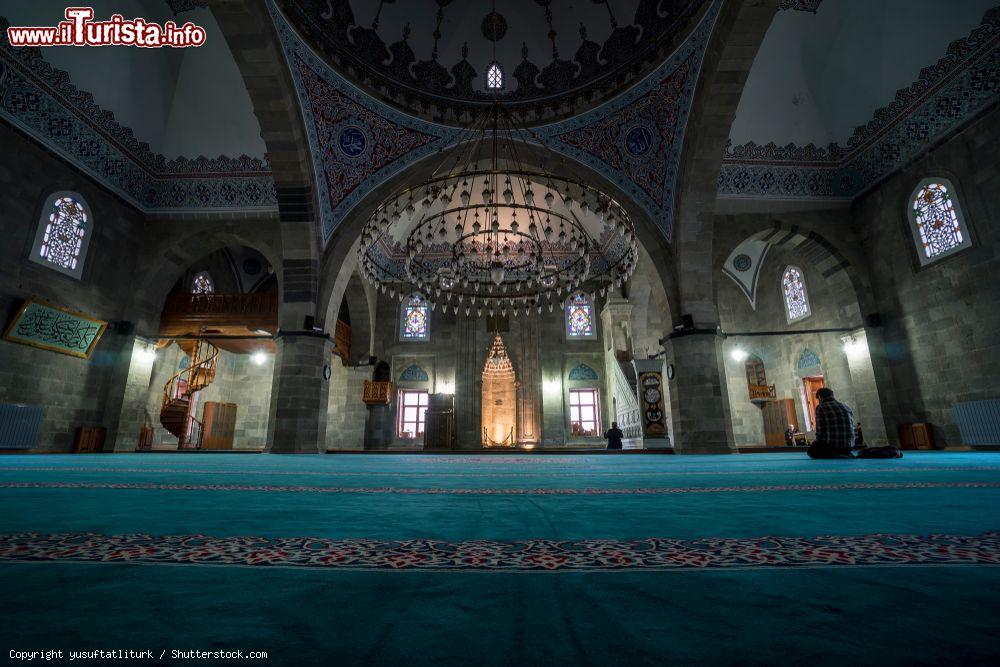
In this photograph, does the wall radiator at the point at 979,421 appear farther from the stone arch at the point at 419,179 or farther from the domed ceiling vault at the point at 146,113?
the domed ceiling vault at the point at 146,113

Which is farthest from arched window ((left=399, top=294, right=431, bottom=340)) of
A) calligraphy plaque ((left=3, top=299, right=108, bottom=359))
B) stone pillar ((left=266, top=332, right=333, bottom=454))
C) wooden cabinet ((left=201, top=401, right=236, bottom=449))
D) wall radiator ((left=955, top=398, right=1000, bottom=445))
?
wall radiator ((left=955, top=398, right=1000, bottom=445))

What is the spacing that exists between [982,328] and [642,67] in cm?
674

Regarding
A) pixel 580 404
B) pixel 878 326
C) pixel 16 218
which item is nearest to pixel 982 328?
pixel 878 326

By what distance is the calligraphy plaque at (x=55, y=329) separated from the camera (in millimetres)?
6855

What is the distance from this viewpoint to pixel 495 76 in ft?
30.3

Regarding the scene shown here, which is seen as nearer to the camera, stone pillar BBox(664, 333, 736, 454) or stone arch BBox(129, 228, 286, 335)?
stone pillar BBox(664, 333, 736, 454)

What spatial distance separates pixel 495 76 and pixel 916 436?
10110mm

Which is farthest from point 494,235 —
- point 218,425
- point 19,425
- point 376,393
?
point 218,425

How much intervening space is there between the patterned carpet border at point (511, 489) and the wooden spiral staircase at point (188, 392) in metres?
10.6

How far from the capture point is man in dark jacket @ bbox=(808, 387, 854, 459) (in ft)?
16.4

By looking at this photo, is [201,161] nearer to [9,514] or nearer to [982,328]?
[9,514]

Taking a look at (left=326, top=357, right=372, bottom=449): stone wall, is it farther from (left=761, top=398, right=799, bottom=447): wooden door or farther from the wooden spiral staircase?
(left=761, top=398, right=799, bottom=447): wooden door

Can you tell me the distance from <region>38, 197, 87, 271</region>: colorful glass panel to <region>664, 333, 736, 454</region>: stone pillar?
10622 mm

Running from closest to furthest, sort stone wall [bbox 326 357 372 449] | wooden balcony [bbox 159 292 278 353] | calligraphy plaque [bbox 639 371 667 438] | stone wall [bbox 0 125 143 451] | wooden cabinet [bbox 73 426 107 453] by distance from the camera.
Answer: stone wall [bbox 0 125 143 451] → wooden cabinet [bbox 73 426 107 453] → calligraphy plaque [bbox 639 371 667 438] → wooden balcony [bbox 159 292 278 353] → stone wall [bbox 326 357 372 449]
